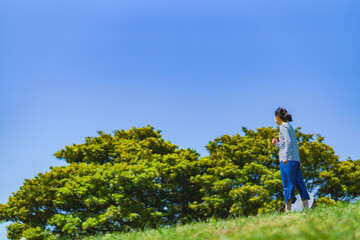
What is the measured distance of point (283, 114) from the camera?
6.17 metres

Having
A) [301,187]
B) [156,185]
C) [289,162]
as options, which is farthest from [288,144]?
[156,185]

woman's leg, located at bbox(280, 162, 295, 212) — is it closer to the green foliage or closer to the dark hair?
the dark hair

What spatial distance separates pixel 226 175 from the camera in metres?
14.7

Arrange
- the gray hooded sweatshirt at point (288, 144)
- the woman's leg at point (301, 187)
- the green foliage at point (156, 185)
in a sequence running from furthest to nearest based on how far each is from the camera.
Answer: the green foliage at point (156, 185), the woman's leg at point (301, 187), the gray hooded sweatshirt at point (288, 144)

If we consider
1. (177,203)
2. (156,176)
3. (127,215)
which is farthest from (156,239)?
(177,203)

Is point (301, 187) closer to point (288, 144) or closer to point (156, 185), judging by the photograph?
point (288, 144)

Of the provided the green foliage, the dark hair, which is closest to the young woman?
the dark hair

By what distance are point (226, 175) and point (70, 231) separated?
7.39 metres

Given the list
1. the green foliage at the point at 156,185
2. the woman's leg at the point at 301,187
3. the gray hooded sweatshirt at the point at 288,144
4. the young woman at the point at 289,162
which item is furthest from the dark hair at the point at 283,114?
the green foliage at the point at 156,185

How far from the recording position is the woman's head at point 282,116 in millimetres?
6129

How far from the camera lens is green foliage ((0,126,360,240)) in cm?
1340

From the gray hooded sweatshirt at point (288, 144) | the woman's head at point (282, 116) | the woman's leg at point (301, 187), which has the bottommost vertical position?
the woman's leg at point (301, 187)

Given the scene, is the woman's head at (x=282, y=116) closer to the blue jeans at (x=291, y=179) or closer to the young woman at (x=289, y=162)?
the young woman at (x=289, y=162)

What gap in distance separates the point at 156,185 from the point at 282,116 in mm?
9053
